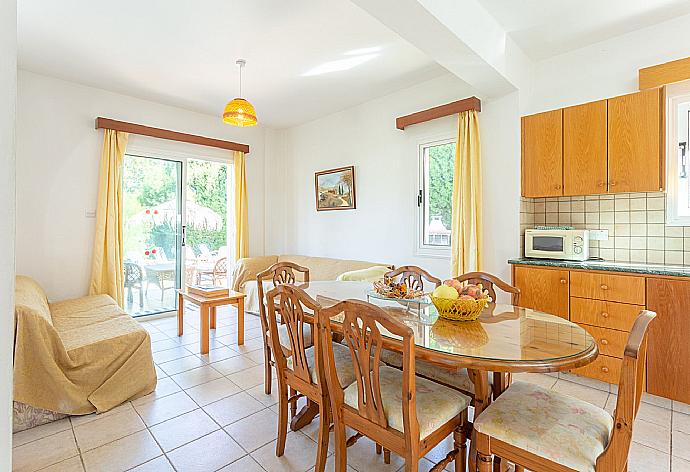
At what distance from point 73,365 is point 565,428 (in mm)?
2765

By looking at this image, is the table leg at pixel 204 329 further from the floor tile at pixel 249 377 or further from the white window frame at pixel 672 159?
the white window frame at pixel 672 159

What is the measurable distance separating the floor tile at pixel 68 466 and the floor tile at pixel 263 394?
1.03 m

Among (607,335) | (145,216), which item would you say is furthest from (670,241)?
(145,216)

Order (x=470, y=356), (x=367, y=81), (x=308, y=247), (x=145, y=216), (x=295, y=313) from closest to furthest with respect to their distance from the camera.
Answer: (x=470, y=356)
(x=295, y=313)
(x=367, y=81)
(x=145, y=216)
(x=308, y=247)

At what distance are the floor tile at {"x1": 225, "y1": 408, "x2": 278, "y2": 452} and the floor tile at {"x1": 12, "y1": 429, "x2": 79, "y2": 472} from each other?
2.81 feet

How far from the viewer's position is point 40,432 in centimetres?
215

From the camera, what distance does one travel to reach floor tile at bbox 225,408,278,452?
6.66 ft

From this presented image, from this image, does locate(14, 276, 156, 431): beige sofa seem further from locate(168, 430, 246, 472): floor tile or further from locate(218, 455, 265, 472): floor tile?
locate(218, 455, 265, 472): floor tile

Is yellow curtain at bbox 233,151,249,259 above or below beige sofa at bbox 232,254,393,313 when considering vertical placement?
above

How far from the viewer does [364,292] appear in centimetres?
249

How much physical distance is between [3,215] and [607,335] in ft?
11.2

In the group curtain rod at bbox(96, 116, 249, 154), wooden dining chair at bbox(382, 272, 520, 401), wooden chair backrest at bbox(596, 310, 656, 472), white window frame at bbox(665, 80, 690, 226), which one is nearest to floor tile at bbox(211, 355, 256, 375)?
wooden dining chair at bbox(382, 272, 520, 401)

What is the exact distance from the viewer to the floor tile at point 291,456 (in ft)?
5.97

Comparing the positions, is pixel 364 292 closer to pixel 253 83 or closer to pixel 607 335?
pixel 607 335
